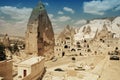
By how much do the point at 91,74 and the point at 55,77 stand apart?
15.7 ft

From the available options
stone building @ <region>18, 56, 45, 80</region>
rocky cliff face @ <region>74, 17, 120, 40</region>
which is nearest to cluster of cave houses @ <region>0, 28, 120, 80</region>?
stone building @ <region>18, 56, 45, 80</region>

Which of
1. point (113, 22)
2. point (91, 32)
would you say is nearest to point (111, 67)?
point (91, 32)

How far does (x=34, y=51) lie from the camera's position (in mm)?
42188

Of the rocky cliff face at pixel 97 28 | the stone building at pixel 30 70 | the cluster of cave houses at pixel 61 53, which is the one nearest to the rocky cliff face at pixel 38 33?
the cluster of cave houses at pixel 61 53

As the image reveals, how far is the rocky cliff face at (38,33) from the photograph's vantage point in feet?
138

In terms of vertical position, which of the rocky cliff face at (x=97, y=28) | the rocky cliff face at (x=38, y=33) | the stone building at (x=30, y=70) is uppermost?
the rocky cliff face at (x=97, y=28)

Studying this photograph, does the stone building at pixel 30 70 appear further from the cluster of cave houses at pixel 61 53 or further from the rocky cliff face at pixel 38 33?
the rocky cliff face at pixel 38 33

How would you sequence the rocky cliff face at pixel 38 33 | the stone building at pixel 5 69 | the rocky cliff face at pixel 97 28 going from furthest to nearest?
the rocky cliff face at pixel 97 28, the rocky cliff face at pixel 38 33, the stone building at pixel 5 69

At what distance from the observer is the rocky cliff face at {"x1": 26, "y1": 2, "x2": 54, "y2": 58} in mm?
41969

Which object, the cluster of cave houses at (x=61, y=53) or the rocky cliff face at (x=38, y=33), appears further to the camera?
the rocky cliff face at (x=38, y=33)

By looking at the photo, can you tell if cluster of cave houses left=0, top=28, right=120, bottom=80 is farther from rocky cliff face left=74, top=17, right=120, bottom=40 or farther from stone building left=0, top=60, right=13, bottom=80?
rocky cliff face left=74, top=17, right=120, bottom=40

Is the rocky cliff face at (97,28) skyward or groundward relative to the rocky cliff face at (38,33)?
skyward

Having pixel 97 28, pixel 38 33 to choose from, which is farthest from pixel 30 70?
pixel 97 28

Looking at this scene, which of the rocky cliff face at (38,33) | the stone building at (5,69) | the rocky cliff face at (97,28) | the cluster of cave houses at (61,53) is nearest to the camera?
the stone building at (5,69)
